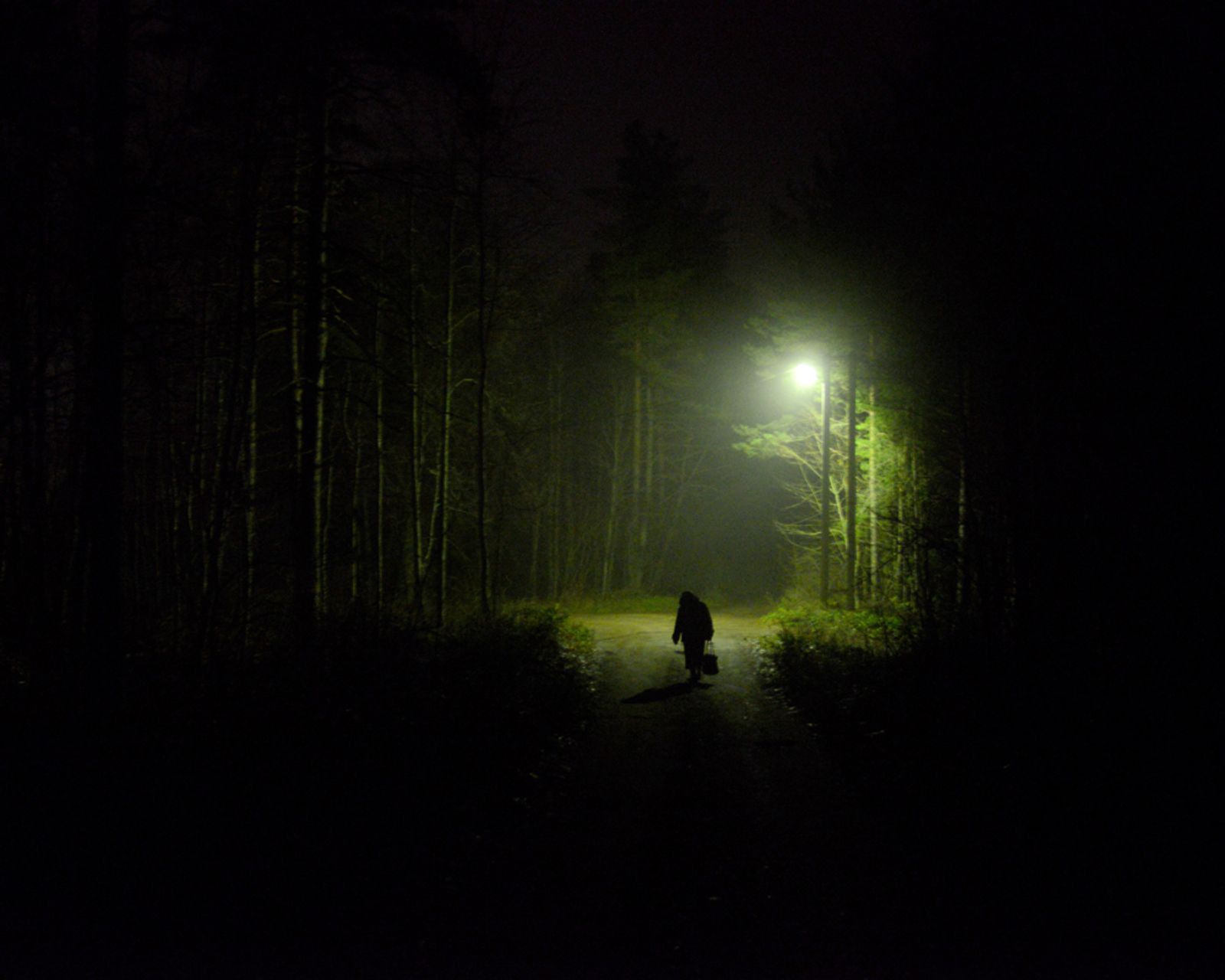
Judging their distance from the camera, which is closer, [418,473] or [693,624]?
[693,624]

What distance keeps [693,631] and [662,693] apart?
5.32 ft

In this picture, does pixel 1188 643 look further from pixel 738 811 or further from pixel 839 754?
pixel 738 811

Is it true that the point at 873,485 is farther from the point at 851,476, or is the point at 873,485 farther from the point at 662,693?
the point at 662,693

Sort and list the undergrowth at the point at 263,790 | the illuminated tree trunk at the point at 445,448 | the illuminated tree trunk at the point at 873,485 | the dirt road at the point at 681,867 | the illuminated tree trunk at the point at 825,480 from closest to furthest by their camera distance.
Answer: the dirt road at the point at 681,867 → the undergrowth at the point at 263,790 → the illuminated tree trunk at the point at 445,448 → the illuminated tree trunk at the point at 873,485 → the illuminated tree trunk at the point at 825,480

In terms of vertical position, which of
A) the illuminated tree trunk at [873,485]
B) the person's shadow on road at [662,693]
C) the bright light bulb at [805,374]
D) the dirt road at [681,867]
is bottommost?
the person's shadow on road at [662,693]

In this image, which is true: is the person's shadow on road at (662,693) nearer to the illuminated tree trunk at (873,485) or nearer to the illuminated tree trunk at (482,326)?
the illuminated tree trunk at (482,326)

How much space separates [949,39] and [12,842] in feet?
51.2

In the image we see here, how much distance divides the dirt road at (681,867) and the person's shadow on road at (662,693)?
2.10 meters

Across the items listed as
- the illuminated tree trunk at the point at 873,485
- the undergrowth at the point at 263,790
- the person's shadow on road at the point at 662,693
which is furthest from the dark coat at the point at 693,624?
the illuminated tree trunk at the point at 873,485

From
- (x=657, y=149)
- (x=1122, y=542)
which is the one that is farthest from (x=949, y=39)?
(x=657, y=149)

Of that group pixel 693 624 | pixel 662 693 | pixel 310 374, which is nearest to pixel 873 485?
pixel 693 624

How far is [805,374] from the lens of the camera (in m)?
21.2

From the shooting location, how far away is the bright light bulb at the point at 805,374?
68.5 feet

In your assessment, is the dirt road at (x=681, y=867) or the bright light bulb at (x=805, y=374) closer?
the dirt road at (x=681, y=867)
